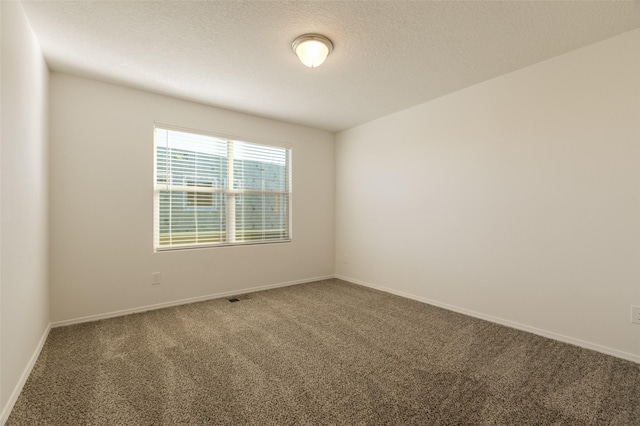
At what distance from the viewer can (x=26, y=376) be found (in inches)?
76.5

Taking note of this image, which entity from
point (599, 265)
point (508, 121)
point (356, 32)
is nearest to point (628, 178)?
point (599, 265)

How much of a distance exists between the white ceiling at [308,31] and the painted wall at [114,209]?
29cm

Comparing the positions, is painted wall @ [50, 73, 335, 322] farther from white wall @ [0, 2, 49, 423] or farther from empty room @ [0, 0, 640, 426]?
white wall @ [0, 2, 49, 423]

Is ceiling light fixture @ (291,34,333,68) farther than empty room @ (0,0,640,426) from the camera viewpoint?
Yes

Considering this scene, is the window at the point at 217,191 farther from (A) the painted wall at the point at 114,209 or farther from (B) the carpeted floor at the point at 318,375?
(B) the carpeted floor at the point at 318,375

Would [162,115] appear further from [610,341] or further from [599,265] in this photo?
[610,341]

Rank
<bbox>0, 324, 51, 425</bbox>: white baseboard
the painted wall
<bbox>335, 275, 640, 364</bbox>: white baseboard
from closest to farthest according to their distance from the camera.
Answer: <bbox>0, 324, 51, 425</bbox>: white baseboard
<bbox>335, 275, 640, 364</bbox>: white baseboard
the painted wall

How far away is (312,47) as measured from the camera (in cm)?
232

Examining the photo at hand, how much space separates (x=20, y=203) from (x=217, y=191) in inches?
82.9

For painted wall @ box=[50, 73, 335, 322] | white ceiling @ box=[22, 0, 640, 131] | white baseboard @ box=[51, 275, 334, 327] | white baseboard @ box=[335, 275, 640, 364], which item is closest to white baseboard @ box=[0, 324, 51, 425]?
white baseboard @ box=[51, 275, 334, 327]

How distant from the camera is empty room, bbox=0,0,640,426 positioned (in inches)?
71.2

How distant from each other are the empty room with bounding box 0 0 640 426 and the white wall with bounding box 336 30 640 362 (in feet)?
0.06

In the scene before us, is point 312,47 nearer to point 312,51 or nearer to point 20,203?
point 312,51

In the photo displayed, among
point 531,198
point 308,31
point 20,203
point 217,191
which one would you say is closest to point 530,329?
point 531,198
